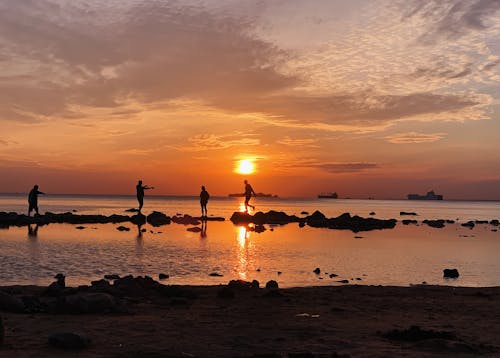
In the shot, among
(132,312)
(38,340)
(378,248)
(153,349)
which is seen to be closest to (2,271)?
(132,312)

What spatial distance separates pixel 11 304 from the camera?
1167cm

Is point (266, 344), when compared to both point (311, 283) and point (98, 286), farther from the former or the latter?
point (311, 283)

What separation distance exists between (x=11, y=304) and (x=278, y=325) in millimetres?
5942

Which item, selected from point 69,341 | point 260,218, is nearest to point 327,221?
point 260,218

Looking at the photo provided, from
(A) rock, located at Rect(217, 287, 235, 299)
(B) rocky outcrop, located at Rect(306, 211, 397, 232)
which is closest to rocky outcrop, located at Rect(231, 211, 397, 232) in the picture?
(B) rocky outcrop, located at Rect(306, 211, 397, 232)

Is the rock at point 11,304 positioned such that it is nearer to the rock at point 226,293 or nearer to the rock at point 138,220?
the rock at point 226,293

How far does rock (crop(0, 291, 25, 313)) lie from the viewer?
38.0 feet

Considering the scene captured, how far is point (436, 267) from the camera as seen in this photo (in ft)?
71.9

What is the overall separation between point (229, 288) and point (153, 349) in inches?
207

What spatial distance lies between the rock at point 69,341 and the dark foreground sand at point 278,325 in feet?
0.46

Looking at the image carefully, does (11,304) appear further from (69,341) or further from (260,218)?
(260,218)

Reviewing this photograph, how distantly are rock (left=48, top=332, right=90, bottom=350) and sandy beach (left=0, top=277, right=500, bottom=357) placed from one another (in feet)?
0.35

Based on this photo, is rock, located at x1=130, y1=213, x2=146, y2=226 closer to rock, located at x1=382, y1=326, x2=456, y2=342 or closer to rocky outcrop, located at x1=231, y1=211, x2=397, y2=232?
rocky outcrop, located at x1=231, y1=211, x2=397, y2=232

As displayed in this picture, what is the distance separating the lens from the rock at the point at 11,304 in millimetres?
11594
